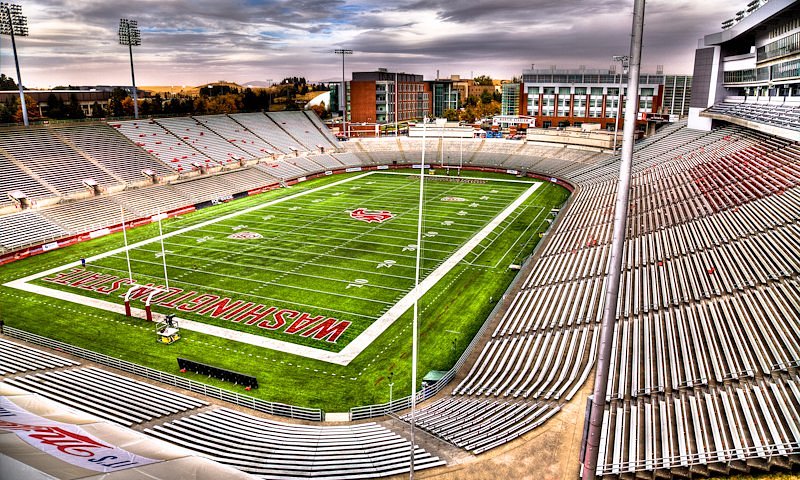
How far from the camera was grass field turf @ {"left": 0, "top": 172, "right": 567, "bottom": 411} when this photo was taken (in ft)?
69.8

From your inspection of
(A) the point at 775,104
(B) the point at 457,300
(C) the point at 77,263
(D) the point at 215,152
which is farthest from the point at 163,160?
(A) the point at 775,104

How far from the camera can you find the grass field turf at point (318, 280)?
21266mm

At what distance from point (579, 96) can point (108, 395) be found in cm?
8805

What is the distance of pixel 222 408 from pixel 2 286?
835 inches

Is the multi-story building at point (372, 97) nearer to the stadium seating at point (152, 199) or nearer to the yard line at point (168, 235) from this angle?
the yard line at point (168, 235)

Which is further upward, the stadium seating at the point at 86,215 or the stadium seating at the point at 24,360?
the stadium seating at the point at 86,215

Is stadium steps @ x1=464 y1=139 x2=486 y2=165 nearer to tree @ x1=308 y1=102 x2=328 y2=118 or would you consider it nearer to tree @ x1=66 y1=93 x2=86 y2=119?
tree @ x1=308 y1=102 x2=328 y2=118

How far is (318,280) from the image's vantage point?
100 feet

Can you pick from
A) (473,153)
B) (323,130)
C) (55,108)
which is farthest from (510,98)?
(55,108)

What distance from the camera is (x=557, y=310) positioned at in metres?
23.2

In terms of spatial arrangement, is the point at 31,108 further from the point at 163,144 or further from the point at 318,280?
the point at 318,280

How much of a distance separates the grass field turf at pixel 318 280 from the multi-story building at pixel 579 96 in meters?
43.0

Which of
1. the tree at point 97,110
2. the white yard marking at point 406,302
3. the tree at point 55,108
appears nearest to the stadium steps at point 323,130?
the tree at point 97,110

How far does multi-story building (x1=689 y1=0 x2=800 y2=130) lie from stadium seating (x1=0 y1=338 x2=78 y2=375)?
49876 mm
